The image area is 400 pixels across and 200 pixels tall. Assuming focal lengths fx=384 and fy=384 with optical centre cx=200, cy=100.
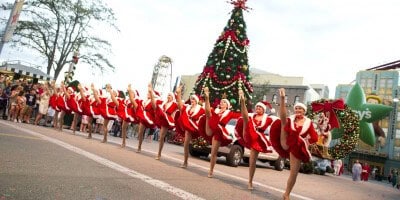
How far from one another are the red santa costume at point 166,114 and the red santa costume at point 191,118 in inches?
33.4

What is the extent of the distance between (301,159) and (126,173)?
109 inches

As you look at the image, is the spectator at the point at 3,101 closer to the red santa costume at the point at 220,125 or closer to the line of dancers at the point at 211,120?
the line of dancers at the point at 211,120

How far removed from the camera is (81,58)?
35.4 meters

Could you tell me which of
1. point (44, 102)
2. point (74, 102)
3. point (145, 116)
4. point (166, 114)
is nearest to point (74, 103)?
point (74, 102)

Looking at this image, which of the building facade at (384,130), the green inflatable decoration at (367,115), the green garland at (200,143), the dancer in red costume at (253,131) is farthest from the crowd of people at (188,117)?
the building facade at (384,130)

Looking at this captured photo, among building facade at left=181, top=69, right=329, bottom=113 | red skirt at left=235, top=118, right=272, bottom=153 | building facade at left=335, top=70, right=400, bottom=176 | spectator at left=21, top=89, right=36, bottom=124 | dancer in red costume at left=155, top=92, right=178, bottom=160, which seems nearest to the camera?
red skirt at left=235, top=118, right=272, bottom=153

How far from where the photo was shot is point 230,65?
57.4ft

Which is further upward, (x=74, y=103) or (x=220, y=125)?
(x=74, y=103)

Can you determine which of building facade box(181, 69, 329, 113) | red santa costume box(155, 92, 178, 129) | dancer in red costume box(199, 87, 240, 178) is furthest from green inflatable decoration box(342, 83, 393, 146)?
building facade box(181, 69, 329, 113)

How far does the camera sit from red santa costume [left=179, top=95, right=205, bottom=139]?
8.94 m

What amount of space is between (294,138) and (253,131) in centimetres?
131

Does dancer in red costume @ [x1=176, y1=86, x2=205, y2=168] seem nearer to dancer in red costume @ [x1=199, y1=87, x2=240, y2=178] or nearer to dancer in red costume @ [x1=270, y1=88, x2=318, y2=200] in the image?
dancer in red costume @ [x1=199, y1=87, x2=240, y2=178]

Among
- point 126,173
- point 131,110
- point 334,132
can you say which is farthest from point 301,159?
point 334,132

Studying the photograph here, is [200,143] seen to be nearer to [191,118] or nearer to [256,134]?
[191,118]
